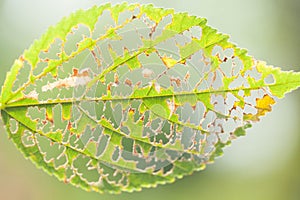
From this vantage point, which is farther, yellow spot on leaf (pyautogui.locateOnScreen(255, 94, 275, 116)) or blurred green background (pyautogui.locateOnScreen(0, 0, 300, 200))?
blurred green background (pyautogui.locateOnScreen(0, 0, 300, 200))

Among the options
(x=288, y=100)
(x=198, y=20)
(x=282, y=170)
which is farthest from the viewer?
(x=282, y=170)

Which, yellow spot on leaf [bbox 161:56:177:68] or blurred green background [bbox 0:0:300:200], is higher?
blurred green background [bbox 0:0:300:200]

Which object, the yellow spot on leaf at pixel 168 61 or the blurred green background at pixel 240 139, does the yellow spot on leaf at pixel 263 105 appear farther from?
the blurred green background at pixel 240 139

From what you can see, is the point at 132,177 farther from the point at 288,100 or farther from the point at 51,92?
the point at 288,100

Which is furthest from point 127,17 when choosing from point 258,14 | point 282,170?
point 258,14

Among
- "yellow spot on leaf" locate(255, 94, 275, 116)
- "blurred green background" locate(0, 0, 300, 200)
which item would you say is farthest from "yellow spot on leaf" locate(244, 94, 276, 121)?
"blurred green background" locate(0, 0, 300, 200)

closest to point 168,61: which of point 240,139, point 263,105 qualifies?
point 263,105

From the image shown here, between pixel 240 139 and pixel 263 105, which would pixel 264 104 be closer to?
pixel 263 105

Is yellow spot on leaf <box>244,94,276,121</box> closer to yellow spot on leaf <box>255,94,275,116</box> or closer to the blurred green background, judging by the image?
yellow spot on leaf <box>255,94,275,116</box>
